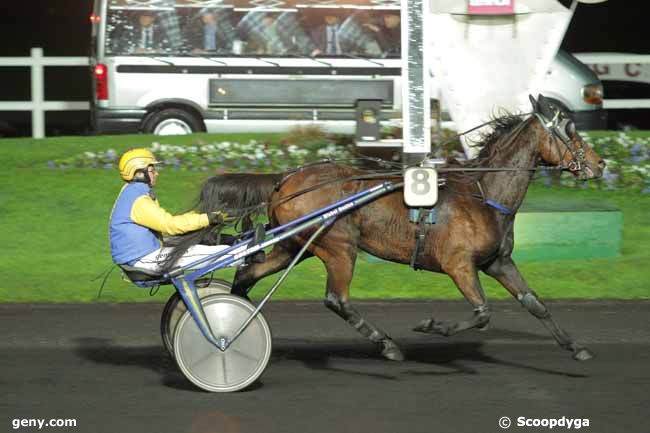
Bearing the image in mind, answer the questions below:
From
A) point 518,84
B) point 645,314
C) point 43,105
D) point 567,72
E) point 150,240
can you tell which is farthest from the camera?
point 43,105

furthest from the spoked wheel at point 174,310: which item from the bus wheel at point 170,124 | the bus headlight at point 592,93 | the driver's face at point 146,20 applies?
the bus headlight at point 592,93

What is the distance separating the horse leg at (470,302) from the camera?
25.5 feet

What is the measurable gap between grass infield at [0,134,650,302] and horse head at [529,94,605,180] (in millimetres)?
2665

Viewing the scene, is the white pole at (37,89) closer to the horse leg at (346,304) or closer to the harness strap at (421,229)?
the horse leg at (346,304)

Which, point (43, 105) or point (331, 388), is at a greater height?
point (43, 105)

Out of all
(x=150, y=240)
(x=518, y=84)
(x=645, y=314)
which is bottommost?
(x=645, y=314)

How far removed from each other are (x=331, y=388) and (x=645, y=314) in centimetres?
332

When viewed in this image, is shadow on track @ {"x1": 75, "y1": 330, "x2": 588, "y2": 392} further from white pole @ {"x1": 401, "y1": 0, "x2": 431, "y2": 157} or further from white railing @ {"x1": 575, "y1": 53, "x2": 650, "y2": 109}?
white railing @ {"x1": 575, "y1": 53, "x2": 650, "y2": 109}

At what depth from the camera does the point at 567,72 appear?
51.6 ft

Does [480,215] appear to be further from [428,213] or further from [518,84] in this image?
[518,84]

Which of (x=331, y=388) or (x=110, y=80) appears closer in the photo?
Answer: (x=331, y=388)

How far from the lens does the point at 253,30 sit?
52.9ft

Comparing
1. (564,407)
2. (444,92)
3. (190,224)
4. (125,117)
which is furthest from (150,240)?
(125,117)

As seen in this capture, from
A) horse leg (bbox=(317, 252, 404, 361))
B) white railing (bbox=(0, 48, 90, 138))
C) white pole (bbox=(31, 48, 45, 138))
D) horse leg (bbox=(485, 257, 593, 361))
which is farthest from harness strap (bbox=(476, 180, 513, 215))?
white pole (bbox=(31, 48, 45, 138))
